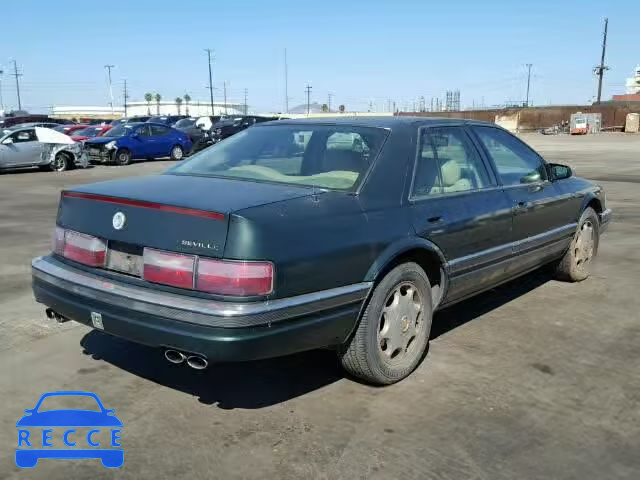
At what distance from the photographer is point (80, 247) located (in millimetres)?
3457

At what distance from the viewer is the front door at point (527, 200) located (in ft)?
15.4

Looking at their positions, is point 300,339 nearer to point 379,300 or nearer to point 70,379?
point 379,300

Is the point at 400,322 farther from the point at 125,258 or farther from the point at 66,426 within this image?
the point at 66,426

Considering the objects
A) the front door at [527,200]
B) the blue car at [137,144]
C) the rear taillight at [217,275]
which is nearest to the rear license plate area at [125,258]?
the rear taillight at [217,275]

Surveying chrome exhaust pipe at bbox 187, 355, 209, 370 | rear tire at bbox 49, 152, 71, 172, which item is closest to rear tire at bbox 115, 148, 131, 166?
rear tire at bbox 49, 152, 71, 172

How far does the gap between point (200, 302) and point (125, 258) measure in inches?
23.3

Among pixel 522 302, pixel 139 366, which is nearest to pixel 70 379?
pixel 139 366

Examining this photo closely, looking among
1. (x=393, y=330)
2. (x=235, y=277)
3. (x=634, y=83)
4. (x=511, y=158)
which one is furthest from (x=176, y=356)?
(x=634, y=83)

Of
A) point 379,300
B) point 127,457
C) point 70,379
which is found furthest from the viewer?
point 70,379

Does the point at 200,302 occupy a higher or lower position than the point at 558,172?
lower

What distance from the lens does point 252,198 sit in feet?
10.6

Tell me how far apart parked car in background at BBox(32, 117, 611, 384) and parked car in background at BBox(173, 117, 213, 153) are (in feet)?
69.2

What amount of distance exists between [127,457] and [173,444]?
22 cm

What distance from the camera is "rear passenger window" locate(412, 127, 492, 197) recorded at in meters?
3.95
